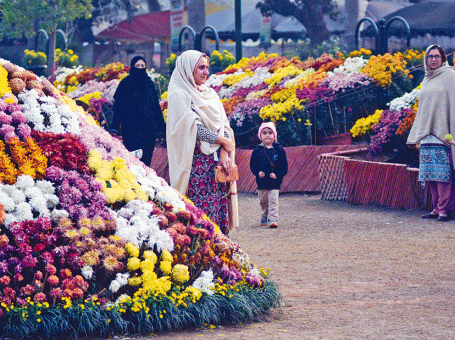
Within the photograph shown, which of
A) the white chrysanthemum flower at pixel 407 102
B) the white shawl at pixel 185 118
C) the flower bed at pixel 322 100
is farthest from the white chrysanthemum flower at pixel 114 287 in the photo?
the flower bed at pixel 322 100

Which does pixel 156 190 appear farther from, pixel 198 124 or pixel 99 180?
pixel 198 124

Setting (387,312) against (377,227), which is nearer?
(387,312)

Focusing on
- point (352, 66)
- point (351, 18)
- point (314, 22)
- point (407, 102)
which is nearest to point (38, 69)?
point (352, 66)

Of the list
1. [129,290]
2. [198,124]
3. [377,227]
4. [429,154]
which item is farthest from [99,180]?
[429,154]

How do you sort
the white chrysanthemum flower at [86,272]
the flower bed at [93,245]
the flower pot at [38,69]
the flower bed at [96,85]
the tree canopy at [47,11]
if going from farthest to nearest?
the tree canopy at [47,11], the flower pot at [38,69], the flower bed at [96,85], the white chrysanthemum flower at [86,272], the flower bed at [93,245]

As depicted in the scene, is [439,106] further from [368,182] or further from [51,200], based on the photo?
[51,200]

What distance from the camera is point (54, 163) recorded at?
17.7 ft

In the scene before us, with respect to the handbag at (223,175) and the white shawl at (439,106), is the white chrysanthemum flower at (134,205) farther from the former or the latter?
the white shawl at (439,106)

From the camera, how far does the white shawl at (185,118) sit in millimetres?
6629

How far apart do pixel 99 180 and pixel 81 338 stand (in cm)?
124

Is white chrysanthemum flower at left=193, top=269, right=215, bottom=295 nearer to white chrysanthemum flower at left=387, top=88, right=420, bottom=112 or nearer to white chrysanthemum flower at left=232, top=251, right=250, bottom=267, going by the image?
white chrysanthemum flower at left=232, top=251, right=250, bottom=267

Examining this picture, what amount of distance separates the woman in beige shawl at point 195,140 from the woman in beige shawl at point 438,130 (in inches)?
142

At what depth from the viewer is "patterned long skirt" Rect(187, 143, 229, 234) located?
6.68 metres

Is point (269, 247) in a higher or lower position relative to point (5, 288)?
lower
